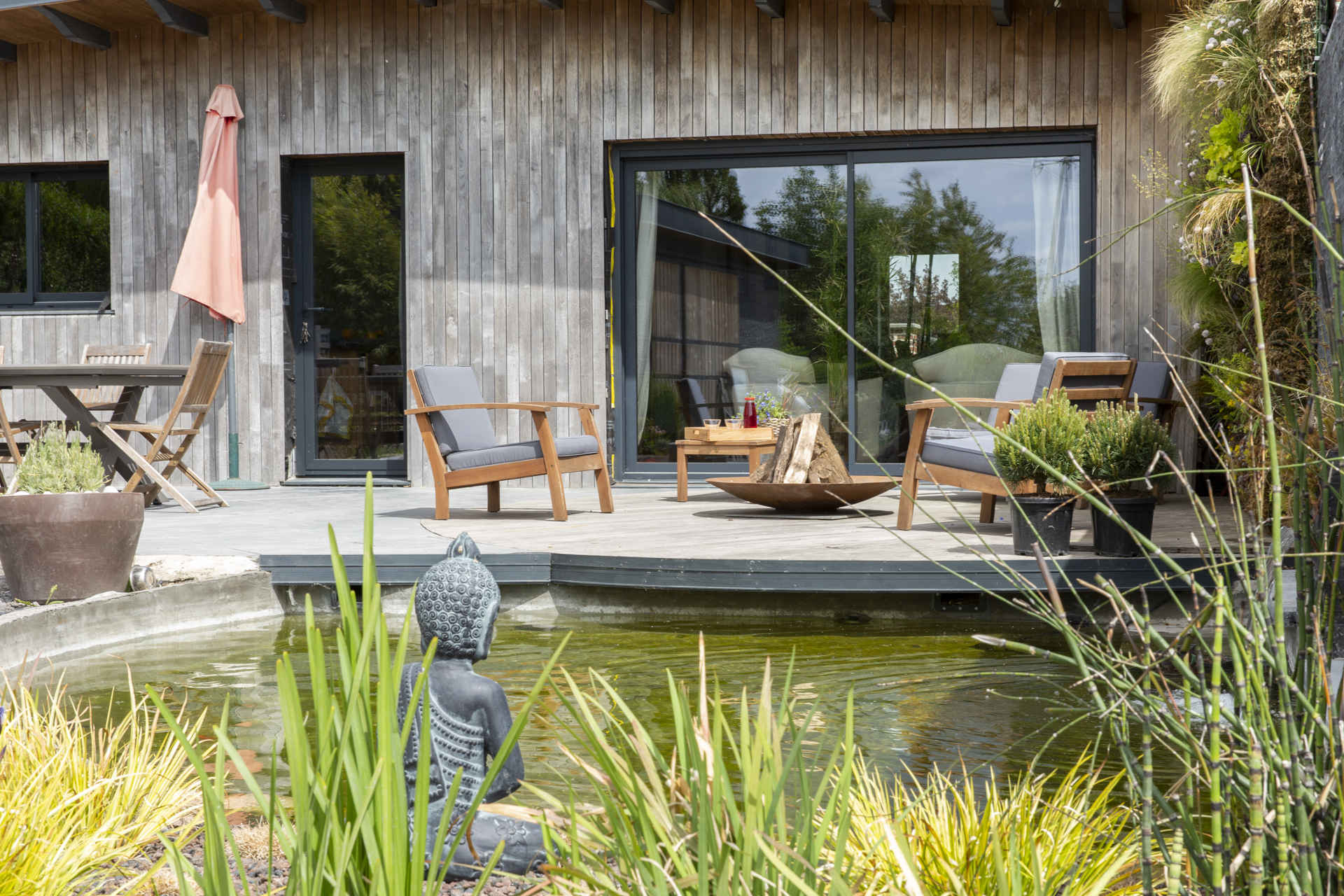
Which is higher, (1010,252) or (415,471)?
(1010,252)

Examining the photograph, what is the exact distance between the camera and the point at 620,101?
758 cm

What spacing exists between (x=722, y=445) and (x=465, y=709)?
4.86 meters

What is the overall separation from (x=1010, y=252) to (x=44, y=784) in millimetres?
6605

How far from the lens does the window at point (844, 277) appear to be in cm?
734

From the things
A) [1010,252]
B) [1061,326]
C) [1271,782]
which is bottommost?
[1271,782]

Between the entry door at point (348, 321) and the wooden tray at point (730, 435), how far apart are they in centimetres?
240

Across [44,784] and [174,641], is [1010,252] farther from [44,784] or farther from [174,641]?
[44,784]

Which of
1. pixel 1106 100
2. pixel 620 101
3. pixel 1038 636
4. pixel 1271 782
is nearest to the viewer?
pixel 1271 782

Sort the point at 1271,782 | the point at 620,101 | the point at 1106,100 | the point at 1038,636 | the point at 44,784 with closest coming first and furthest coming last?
the point at 1271,782 < the point at 44,784 < the point at 1038,636 < the point at 1106,100 < the point at 620,101

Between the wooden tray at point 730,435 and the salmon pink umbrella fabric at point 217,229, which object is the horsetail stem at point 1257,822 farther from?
the salmon pink umbrella fabric at point 217,229

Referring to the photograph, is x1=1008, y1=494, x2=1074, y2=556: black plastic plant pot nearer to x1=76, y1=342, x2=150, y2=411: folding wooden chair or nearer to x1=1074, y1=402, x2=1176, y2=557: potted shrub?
x1=1074, y1=402, x2=1176, y2=557: potted shrub

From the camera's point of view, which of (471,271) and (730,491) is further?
(471,271)

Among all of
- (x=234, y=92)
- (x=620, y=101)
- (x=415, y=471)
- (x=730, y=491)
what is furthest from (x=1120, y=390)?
(x=234, y=92)

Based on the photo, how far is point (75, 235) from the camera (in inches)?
329
